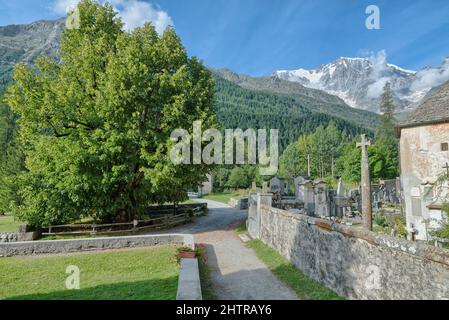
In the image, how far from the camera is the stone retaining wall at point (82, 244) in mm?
12109

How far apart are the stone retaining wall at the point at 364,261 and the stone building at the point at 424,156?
8.73 meters

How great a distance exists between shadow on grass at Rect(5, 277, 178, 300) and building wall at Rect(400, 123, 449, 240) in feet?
44.0

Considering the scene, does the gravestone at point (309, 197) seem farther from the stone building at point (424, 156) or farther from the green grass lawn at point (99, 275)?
the green grass lawn at point (99, 275)

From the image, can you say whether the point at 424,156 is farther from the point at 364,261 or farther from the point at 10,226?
the point at 10,226

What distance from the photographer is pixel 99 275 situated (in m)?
9.42

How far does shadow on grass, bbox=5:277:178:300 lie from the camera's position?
7109mm

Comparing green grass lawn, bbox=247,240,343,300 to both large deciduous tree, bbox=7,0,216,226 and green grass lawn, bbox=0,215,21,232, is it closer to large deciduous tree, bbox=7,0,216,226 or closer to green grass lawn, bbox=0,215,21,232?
large deciduous tree, bbox=7,0,216,226

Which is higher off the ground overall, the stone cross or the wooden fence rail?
the stone cross

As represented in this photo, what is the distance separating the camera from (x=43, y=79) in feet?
55.0

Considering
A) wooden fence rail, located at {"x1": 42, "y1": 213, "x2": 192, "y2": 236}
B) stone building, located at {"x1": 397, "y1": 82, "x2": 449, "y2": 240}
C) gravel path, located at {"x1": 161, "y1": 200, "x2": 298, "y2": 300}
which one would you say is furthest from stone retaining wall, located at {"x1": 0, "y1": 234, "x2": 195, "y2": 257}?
stone building, located at {"x1": 397, "y1": 82, "x2": 449, "y2": 240}

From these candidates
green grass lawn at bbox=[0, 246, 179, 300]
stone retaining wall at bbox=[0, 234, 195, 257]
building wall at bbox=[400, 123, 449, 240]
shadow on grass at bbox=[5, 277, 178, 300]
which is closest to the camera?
shadow on grass at bbox=[5, 277, 178, 300]

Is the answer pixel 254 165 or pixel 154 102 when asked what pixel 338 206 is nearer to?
pixel 154 102

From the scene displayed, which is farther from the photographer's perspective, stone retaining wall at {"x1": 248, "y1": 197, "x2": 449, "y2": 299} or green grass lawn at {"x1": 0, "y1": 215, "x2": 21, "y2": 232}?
green grass lawn at {"x1": 0, "y1": 215, "x2": 21, "y2": 232}
